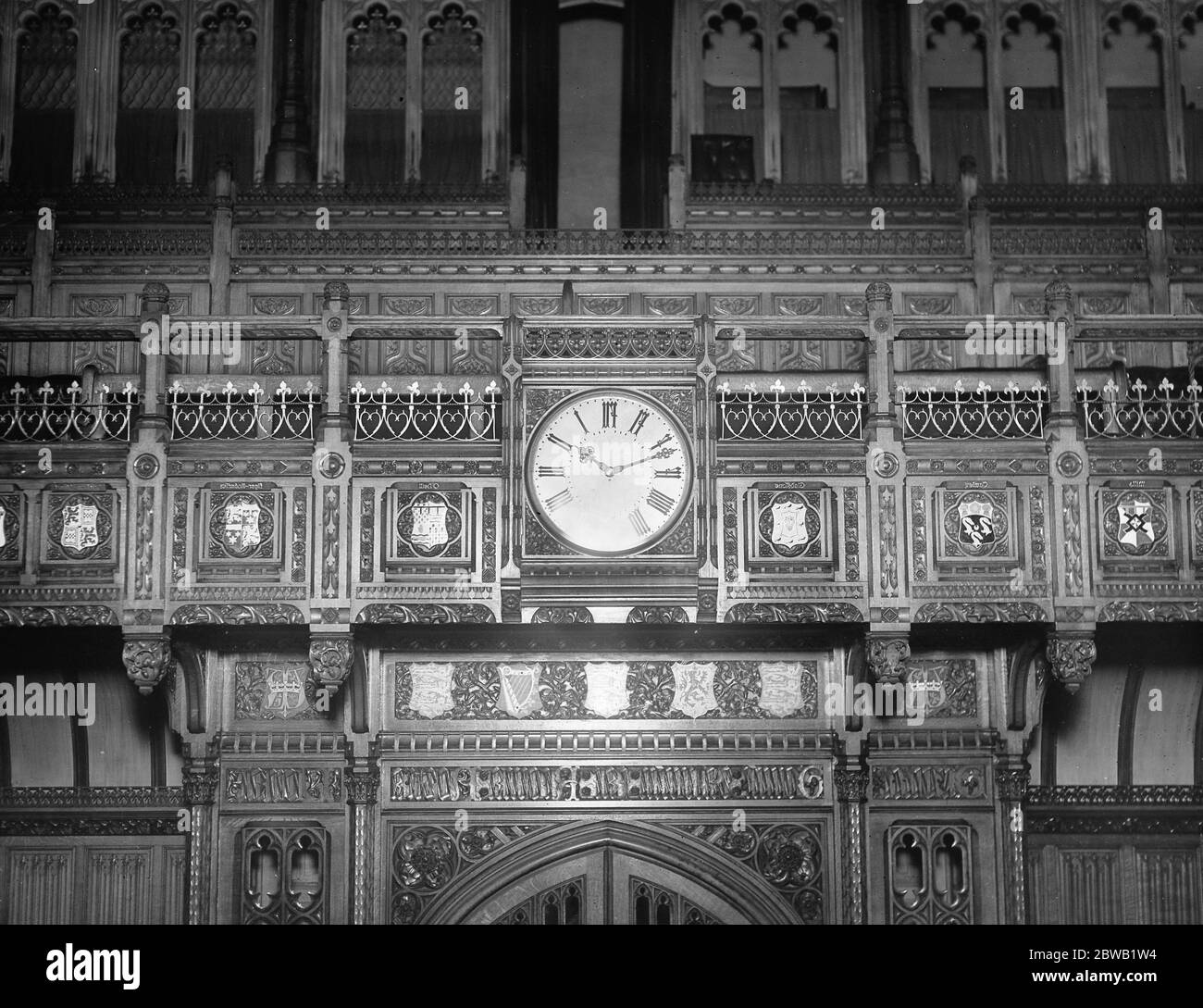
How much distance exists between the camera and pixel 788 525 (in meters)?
11.2

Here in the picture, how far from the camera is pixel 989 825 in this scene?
1162cm

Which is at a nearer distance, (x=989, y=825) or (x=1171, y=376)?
(x=989, y=825)

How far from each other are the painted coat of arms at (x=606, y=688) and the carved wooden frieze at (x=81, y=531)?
3.44 meters

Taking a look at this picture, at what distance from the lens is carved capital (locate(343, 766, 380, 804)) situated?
38.2ft

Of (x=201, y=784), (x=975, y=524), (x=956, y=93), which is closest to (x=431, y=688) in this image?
(x=201, y=784)

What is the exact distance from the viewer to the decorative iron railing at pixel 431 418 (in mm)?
11266

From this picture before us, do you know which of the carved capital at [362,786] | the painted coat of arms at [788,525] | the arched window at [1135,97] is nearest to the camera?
the painted coat of arms at [788,525]

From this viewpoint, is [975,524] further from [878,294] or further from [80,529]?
[80,529]

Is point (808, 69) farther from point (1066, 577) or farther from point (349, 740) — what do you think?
point (349, 740)

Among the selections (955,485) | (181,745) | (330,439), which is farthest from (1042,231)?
(181,745)

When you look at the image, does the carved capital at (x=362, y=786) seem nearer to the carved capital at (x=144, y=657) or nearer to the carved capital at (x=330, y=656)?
the carved capital at (x=330, y=656)

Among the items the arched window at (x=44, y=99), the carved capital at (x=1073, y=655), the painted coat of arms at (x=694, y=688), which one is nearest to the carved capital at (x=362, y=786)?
the painted coat of arms at (x=694, y=688)

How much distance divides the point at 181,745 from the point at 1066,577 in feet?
21.3
